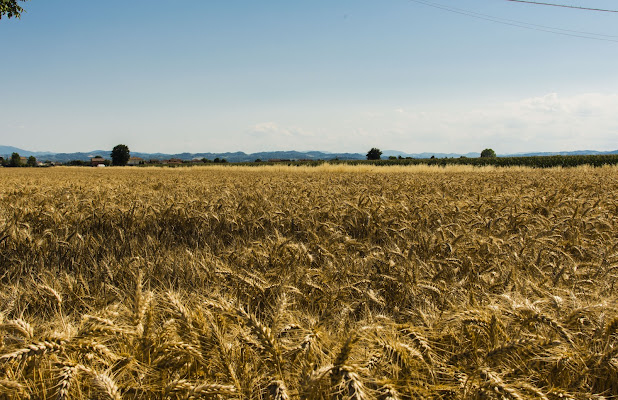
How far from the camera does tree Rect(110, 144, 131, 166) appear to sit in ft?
401

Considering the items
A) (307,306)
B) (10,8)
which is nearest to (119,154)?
(10,8)

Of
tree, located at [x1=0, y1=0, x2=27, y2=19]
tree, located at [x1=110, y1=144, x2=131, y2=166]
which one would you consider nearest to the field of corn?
tree, located at [x1=0, y1=0, x2=27, y2=19]

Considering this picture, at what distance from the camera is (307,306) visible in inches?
104

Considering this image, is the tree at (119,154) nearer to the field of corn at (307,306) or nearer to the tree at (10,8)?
the tree at (10,8)

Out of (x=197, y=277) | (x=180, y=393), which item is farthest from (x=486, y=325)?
(x=197, y=277)

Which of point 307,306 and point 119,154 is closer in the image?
point 307,306

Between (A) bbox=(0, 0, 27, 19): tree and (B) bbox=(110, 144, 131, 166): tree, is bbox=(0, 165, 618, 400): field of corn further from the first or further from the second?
(B) bbox=(110, 144, 131, 166): tree

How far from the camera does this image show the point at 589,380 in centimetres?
154

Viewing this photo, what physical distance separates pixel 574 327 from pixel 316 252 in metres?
2.35

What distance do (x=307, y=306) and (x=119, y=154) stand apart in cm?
13894

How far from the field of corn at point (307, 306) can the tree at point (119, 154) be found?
133 m

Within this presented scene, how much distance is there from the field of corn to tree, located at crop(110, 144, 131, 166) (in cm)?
13267

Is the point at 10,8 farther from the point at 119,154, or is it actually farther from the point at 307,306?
the point at 119,154

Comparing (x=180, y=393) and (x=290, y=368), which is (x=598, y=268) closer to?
(x=290, y=368)
